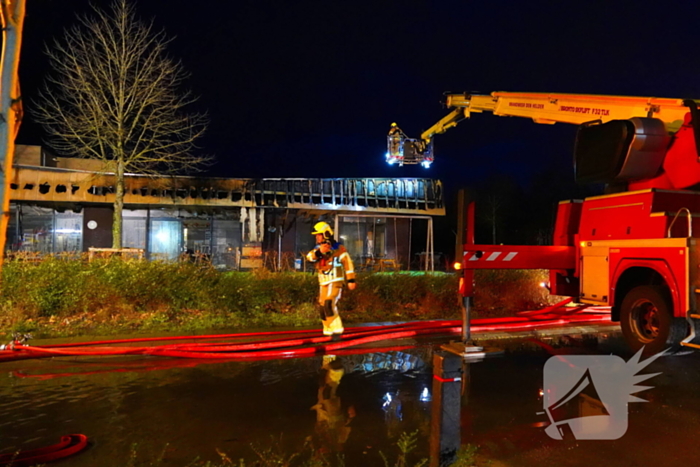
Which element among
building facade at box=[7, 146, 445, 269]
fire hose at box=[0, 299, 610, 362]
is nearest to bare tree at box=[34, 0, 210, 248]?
building facade at box=[7, 146, 445, 269]

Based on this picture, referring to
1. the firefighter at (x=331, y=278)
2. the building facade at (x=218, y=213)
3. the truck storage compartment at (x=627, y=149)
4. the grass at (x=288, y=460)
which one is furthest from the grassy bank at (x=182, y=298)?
the building facade at (x=218, y=213)

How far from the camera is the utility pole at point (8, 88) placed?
2340 millimetres

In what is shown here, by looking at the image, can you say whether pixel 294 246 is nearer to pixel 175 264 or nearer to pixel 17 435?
pixel 175 264

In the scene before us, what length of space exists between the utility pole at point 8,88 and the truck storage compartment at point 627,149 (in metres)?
6.76

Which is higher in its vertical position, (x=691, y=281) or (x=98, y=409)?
(x=691, y=281)

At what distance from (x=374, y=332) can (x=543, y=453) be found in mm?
4216

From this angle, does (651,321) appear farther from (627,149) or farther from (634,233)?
(627,149)

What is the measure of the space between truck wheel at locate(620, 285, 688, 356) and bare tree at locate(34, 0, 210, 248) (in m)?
11.2

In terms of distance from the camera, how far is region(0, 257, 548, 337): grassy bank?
7934mm

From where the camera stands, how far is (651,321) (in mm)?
6168

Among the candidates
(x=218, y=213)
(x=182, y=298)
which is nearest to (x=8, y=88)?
(x=182, y=298)

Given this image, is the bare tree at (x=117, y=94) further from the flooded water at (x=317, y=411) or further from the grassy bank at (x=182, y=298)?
the flooded water at (x=317, y=411)

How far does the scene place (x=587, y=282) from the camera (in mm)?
7047

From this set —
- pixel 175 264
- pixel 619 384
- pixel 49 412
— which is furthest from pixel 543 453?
pixel 175 264
